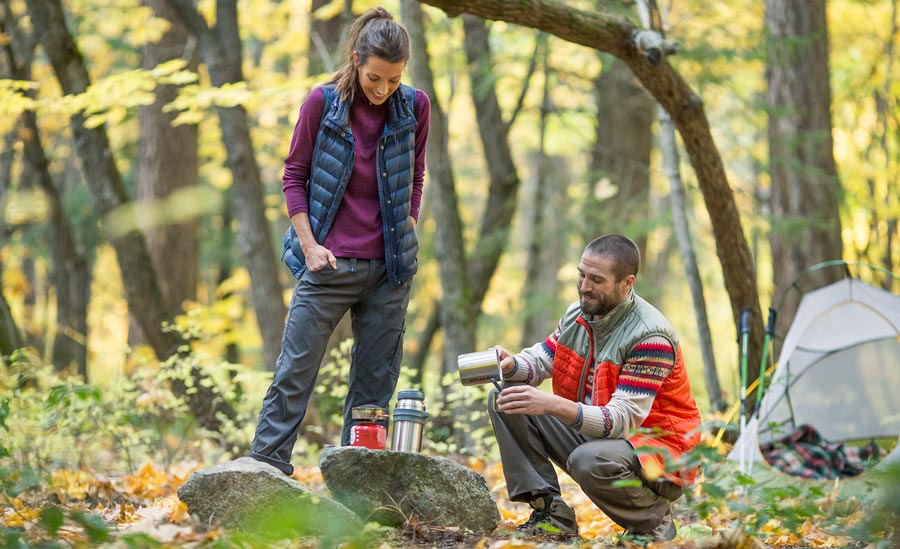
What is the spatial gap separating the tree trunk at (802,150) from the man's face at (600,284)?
518 cm

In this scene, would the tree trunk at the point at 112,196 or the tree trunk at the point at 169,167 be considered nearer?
the tree trunk at the point at 112,196

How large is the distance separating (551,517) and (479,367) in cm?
70

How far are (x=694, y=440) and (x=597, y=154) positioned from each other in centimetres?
644

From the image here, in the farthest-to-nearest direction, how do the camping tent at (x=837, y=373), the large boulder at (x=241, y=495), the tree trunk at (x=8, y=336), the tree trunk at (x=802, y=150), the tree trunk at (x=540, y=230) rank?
the tree trunk at (x=540, y=230)
the tree trunk at (x=802, y=150)
the tree trunk at (x=8, y=336)
the camping tent at (x=837, y=373)
the large boulder at (x=241, y=495)

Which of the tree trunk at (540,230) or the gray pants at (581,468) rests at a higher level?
the tree trunk at (540,230)

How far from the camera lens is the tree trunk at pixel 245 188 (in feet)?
23.0

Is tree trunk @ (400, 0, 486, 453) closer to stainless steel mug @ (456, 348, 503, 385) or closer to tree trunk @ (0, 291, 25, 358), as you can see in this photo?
stainless steel mug @ (456, 348, 503, 385)

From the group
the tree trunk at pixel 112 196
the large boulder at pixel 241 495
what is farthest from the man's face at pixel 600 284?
the tree trunk at pixel 112 196

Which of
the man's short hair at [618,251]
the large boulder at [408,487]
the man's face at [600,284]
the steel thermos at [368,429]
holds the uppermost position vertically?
the man's short hair at [618,251]

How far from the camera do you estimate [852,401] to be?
6871mm

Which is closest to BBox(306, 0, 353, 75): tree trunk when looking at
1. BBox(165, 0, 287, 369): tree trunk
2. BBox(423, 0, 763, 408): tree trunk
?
BBox(165, 0, 287, 369): tree trunk

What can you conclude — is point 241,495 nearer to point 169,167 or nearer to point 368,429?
point 368,429

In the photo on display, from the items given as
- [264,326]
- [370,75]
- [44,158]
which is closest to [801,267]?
[264,326]

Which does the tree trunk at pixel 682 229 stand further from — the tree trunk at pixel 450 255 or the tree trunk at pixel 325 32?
the tree trunk at pixel 325 32
